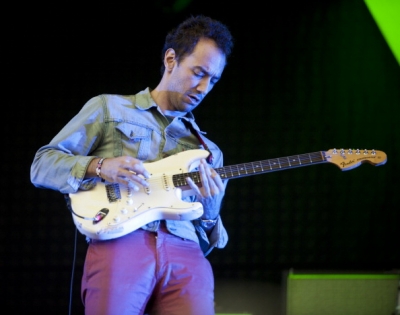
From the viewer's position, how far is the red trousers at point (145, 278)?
5.28 ft

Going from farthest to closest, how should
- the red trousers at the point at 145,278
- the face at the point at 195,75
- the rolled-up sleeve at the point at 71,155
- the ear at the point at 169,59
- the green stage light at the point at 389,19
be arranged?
the green stage light at the point at 389,19 → the ear at the point at 169,59 → the face at the point at 195,75 → the rolled-up sleeve at the point at 71,155 → the red trousers at the point at 145,278

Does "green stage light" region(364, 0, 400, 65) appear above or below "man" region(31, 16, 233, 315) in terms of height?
above

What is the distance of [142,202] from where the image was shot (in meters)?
1.75

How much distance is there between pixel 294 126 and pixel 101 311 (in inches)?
79.2

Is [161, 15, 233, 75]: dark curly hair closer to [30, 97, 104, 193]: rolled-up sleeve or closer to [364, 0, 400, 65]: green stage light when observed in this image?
[30, 97, 104, 193]: rolled-up sleeve

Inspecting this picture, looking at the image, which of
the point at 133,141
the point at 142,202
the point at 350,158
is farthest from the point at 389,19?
the point at 142,202

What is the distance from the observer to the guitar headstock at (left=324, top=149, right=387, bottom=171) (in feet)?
6.67

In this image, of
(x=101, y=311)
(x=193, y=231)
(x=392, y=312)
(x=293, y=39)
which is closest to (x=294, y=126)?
(x=293, y=39)

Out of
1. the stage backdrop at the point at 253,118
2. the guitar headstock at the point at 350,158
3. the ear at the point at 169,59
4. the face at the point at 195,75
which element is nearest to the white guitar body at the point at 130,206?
the face at the point at 195,75

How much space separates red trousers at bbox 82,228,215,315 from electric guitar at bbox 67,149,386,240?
65 mm

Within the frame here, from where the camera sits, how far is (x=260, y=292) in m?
3.18

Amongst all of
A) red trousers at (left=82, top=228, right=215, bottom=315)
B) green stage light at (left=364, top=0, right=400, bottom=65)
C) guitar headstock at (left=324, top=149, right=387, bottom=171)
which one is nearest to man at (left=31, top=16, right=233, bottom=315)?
red trousers at (left=82, top=228, right=215, bottom=315)

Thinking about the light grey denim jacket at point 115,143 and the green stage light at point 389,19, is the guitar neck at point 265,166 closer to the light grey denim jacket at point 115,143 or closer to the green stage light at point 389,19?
the light grey denim jacket at point 115,143

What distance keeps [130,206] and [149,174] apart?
140 mm
